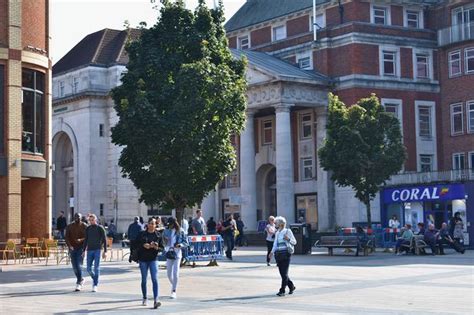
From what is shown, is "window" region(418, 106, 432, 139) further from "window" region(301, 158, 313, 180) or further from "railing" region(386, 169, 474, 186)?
"railing" region(386, 169, 474, 186)

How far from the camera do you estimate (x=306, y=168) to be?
6041 cm

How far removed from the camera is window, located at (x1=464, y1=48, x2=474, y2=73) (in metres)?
55.4

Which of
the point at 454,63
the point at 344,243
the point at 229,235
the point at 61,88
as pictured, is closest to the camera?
the point at 229,235

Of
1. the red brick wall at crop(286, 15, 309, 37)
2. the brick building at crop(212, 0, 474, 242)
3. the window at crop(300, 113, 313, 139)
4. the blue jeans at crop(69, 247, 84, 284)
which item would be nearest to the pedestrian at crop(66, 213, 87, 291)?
the blue jeans at crop(69, 247, 84, 284)

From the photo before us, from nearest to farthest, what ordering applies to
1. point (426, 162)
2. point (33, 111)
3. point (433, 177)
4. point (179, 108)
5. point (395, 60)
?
1. point (179, 108)
2. point (33, 111)
3. point (433, 177)
4. point (395, 60)
5. point (426, 162)

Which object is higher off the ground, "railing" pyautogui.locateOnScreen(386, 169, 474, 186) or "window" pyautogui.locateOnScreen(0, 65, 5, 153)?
"window" pyautogui.locateOnScreen(0, 65, 5, 153)

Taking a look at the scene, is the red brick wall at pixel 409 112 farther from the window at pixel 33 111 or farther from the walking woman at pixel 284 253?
the walking woman at pixel 284 253

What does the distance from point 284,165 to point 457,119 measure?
1170 centimetres

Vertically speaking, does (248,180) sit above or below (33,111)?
below

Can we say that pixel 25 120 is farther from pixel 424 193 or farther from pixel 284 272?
pixel 424 193

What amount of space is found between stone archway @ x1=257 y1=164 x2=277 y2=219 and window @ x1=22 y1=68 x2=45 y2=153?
29145 mm

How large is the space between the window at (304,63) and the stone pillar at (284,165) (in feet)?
14.7

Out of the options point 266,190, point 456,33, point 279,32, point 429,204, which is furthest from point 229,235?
point 279,32

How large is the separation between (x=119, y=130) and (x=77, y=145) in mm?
45319
